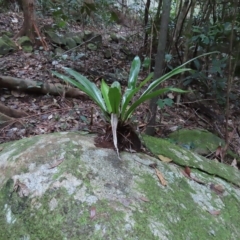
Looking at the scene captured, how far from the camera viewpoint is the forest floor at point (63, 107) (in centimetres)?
282

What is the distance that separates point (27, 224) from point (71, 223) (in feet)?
0.57

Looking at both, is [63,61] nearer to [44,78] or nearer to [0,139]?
[44,78]

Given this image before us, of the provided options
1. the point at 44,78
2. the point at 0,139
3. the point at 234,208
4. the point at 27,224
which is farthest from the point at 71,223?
the point at 44,78

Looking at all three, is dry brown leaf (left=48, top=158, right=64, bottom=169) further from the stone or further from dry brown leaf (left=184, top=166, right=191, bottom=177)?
the stone

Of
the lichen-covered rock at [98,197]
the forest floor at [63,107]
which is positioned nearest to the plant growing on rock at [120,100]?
the lichen-covered rock at [98,197]

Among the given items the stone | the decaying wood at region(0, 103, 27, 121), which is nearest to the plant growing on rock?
the decaying wood at region(0, 103, 27, 121)

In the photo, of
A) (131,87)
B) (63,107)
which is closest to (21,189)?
(131,87)

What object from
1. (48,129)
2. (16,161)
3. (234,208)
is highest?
(16,161)

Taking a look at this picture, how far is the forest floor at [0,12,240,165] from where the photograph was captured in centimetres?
282

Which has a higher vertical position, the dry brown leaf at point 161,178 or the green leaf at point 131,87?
the green leaf at point 131,87

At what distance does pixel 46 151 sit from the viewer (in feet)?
4.91

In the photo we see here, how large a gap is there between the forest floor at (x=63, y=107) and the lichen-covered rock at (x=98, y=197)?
340mm

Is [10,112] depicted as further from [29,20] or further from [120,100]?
[29,20]

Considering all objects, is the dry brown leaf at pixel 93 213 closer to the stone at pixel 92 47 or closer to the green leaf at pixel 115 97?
the green leaf at pixel 115 97
